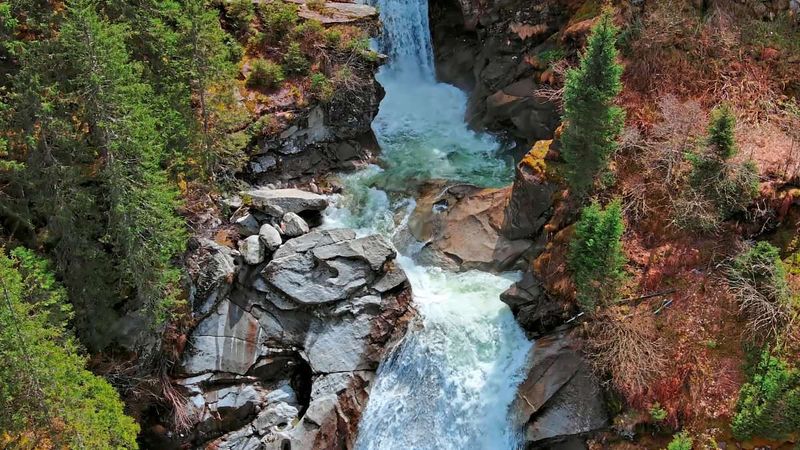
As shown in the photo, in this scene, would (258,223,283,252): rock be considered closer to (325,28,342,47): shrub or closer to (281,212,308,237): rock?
(281,212,308,237): rock

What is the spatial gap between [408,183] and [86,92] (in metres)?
12.2

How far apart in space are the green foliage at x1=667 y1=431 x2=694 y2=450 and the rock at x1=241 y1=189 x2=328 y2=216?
43.5 feet

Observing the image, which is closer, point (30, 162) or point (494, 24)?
point (30, 162)

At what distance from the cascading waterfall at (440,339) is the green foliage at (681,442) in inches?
165

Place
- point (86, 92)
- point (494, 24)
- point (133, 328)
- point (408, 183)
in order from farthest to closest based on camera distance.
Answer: point (494, 24)
point (408, 183)
point (133, 328)
point (86, 92)

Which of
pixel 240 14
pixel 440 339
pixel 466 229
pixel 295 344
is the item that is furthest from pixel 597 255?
pixel 240 14

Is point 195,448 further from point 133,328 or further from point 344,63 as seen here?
point 344,63

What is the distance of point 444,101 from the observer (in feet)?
93.9

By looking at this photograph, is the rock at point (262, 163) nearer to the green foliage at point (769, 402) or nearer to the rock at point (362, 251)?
the rock at point (362, 251)

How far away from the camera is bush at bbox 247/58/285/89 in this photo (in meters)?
23.4

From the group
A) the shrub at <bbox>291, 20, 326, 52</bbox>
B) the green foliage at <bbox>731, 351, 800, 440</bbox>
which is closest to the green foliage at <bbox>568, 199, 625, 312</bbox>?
the green foliage at <bbox>731, 351, 800, 440</bbox>

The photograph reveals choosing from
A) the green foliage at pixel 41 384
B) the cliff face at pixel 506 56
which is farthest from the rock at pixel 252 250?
the cliff face at pixel 506 56

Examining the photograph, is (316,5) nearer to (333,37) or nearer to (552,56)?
(333,37)

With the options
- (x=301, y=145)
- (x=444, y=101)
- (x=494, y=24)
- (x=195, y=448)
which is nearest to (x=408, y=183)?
(x=301, y=145)
